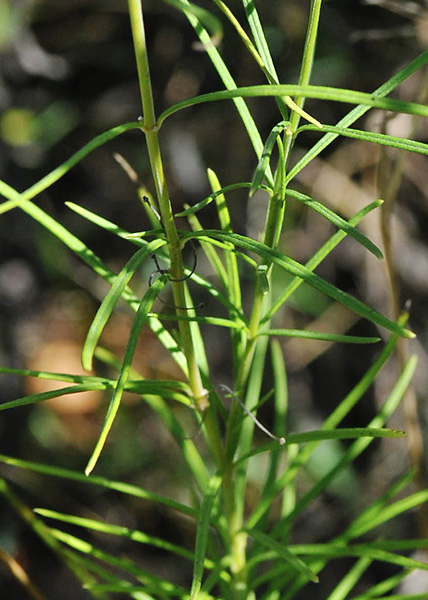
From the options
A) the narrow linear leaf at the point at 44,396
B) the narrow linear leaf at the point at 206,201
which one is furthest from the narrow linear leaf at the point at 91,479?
the narrow linear leaf at the point at 206,201

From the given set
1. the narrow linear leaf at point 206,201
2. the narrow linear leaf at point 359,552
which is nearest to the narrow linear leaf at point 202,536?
the narrow linear leaf at point 359,552

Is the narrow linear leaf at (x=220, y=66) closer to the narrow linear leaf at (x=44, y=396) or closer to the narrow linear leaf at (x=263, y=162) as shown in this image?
the narrow linear leaf at (x=263, y=162)

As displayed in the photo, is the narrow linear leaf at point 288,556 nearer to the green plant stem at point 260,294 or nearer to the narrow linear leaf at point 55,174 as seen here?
the green plant stem at point 260,294

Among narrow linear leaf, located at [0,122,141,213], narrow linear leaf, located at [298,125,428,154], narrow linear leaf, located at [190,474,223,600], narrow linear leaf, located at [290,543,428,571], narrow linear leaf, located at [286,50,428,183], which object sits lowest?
narrow linear leaf, located at [190,474,223,600]

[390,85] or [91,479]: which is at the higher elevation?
[390,85]

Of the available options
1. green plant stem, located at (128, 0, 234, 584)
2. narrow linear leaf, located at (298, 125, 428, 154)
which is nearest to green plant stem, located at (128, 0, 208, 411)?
green plant stem, located at (128, 0, 234, 584)

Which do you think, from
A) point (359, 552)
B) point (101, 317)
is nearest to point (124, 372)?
point (101, 317)

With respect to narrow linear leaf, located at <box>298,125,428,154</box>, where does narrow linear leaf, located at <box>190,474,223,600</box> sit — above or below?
below

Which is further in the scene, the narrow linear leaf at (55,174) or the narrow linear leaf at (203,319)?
the narrow linear leaf at (203,319)

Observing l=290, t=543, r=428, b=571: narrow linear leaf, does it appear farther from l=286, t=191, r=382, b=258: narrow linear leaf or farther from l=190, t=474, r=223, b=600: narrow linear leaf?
l=286, t=191, r=382, b=258: narrow linear leaf

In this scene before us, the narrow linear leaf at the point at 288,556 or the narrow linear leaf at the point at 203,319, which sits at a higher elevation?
the narrow linear leaf at the point at 203,319

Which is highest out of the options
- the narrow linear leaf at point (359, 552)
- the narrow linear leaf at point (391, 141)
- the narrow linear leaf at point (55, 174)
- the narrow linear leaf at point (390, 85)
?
the narrow linear leaf at point (390, 85)

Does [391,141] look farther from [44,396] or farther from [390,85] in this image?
[44,396]
